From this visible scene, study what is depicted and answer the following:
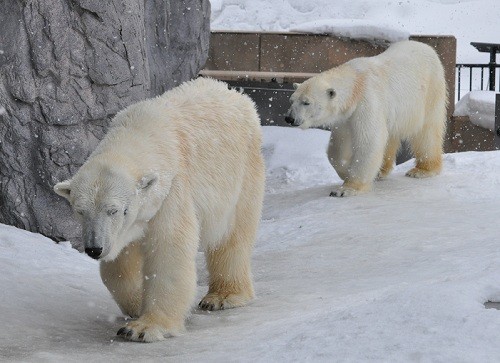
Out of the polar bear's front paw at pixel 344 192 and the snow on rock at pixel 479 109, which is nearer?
the polar bear's front paw at pixel 344 192

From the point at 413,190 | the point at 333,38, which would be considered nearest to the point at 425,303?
the point at 413,190

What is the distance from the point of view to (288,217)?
7957 mm

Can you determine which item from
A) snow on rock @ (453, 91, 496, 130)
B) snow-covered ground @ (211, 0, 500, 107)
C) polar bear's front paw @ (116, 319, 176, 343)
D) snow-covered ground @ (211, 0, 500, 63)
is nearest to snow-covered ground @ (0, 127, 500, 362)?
polar bear's front paw @ (116, 319, 176, 343)

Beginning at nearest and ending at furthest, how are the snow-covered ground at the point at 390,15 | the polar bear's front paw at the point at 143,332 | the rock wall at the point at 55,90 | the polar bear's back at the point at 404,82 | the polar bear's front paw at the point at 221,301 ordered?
the polar bear's front paw at the point at 143,332 < the polar bear's front paw at the point at 221,301 < the rock wall at the point at 55,90 < the polar bear's back at the point at 404,82 < the snow-covered ground at the point at 390,15

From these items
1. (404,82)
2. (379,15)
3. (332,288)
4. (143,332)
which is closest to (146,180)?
(143,332)

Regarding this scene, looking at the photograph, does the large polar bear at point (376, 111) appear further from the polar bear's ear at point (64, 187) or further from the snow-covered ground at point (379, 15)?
the snow-covered ground at point (379, 15)

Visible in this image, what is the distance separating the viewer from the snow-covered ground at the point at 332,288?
3543 mm

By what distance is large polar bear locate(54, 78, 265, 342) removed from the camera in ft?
13.1

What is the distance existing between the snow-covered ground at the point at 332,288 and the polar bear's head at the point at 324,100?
0.69 metres

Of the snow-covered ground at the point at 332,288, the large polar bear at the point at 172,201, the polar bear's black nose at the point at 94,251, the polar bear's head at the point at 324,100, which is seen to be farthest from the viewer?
the polar bear's head at the point at 324,100

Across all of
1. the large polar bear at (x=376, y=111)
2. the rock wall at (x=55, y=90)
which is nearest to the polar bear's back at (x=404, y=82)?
the large polar bear at (x=376, y=111)

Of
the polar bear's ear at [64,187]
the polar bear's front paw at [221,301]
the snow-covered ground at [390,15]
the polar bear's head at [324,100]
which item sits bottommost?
the snow-covered ground at [390,15]

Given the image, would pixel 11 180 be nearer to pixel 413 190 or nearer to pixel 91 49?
pixel 91 49

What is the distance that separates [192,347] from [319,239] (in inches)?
118
